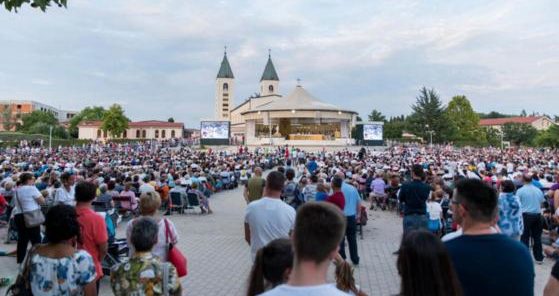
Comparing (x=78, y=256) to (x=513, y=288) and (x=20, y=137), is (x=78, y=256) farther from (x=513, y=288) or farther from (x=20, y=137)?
(x=20, y=137)

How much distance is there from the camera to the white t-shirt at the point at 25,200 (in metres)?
7.02

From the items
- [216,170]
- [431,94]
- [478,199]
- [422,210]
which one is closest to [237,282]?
[422,210]

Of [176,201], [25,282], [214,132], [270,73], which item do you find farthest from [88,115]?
[25,282]

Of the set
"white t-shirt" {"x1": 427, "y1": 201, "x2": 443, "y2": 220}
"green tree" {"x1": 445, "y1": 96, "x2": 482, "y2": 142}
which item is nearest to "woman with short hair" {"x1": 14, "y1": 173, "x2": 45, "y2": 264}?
"white t-shirt" {"x1": 427, "y1": 201, "x2": 443, "y2": 220}

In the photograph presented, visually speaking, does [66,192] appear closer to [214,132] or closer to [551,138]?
[214,132]

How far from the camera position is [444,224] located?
9.83 m

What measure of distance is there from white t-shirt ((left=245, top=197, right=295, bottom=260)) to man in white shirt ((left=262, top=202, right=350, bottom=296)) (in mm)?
2421

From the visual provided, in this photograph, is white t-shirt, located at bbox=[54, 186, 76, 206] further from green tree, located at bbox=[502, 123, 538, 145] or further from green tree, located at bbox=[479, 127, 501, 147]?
green tree, located at bbox=[502, 123, 538, 145]

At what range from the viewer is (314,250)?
1.92 meters

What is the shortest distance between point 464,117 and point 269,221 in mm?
75824

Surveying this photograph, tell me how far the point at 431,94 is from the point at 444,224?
6430 cm

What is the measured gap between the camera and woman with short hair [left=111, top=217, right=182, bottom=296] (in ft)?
10.2

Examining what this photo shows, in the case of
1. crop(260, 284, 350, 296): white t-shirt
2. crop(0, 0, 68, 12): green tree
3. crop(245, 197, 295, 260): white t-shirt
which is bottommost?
crop(245, 197, 295, 260): white t-shirt

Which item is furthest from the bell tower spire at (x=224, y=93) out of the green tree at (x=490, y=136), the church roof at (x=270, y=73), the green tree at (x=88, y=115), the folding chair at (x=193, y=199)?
the folding chair at (x=193, y=199)
